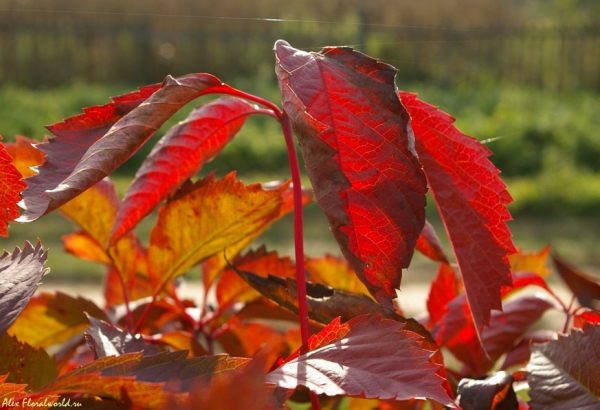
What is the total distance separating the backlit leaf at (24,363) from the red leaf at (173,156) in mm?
103

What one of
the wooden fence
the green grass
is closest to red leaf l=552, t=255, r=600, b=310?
the green grass

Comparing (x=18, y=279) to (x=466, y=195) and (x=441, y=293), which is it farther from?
(x=441, y=293)

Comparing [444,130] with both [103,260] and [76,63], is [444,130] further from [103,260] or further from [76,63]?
[76,63]

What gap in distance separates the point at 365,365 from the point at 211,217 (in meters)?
0.22

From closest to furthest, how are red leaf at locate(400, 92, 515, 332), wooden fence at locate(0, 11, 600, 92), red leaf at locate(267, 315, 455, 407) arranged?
1. red leaf at locate(267, 315, 455, 407)
2. red leaf at locate(400, 92, 515, 332)
3. wooden fence at locate(0, 11, 600, 92)

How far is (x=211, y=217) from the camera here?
55 cm

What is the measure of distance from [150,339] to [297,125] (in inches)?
11.3

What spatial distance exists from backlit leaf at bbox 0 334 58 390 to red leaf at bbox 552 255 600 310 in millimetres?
360

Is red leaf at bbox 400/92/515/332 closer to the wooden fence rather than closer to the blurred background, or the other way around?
the blurred background

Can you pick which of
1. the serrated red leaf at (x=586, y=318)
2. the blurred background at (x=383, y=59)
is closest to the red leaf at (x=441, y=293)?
the serrated red leaf at (x=586, y=318)

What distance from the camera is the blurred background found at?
237 inches

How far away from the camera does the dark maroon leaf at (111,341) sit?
402mm

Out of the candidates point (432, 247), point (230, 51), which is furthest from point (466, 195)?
point (230, 51)

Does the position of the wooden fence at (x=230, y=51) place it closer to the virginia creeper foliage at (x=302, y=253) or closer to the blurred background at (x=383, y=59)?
the blurred background at (x=383, y=59)
